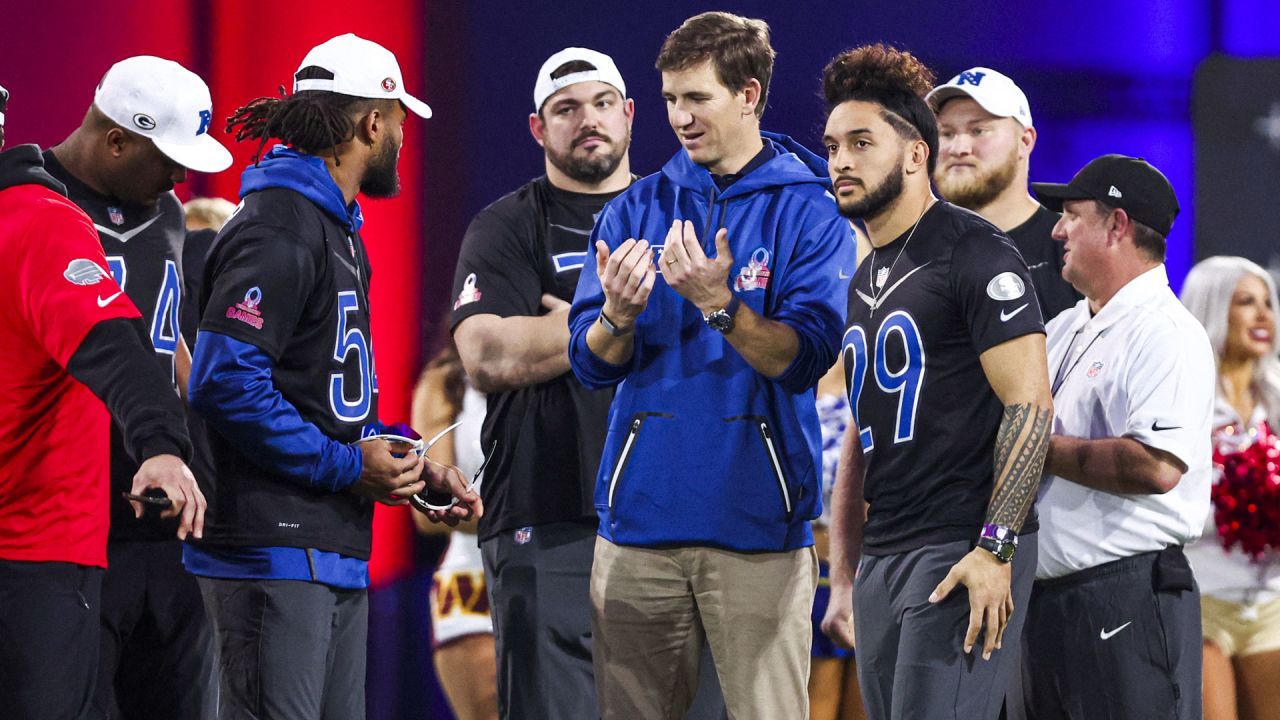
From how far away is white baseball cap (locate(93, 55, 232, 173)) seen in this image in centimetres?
317

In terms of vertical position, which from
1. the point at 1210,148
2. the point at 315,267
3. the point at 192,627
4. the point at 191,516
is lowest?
the point at 192,627

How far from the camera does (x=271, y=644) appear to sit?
108 inches

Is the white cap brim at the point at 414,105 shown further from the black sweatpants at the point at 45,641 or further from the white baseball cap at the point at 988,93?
the white baseball cap at the point at 988,93

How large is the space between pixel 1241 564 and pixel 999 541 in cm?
243

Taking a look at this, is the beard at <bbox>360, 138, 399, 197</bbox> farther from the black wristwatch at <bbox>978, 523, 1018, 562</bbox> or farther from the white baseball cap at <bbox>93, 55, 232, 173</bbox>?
the black wristwatch at <bbox>978, 523, 1018, 562</bbox>

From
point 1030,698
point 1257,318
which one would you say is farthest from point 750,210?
point 1257,318

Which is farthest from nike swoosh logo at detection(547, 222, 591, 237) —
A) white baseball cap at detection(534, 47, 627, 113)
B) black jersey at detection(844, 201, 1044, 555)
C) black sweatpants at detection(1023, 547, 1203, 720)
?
black sweatpants at detection(1023, 547, 1203, 720)

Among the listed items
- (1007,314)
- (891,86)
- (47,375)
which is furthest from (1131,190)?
(47,375)

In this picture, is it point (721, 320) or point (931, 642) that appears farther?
point (931, 642)

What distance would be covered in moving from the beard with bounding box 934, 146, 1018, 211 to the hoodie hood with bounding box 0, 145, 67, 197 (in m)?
2.50

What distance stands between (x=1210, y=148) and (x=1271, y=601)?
1.81m

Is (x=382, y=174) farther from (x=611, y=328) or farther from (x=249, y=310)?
(x=611, y=328)

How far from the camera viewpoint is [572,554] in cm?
332

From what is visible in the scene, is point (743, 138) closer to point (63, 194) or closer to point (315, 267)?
point (315, 267)
